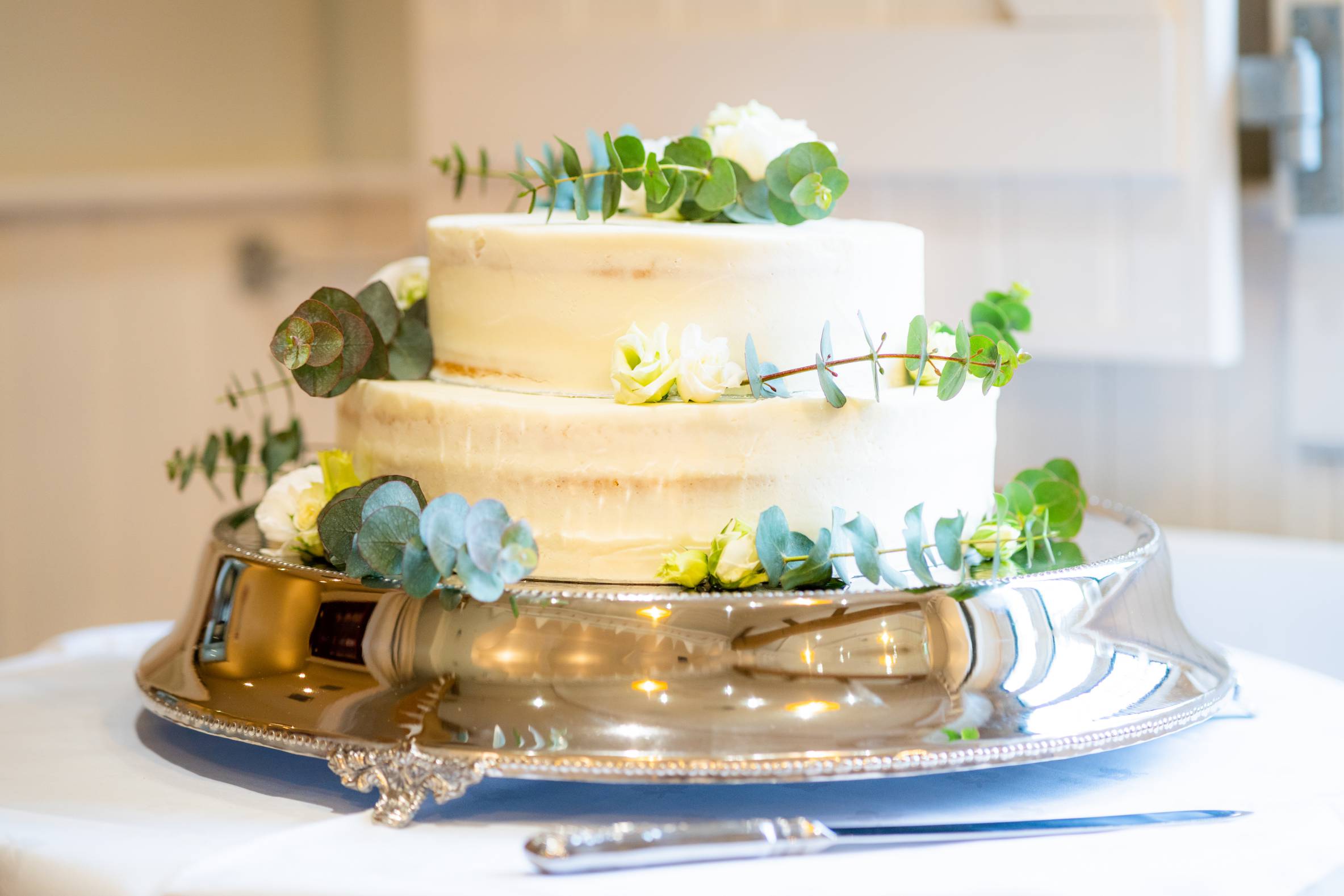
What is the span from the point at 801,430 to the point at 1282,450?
99cm

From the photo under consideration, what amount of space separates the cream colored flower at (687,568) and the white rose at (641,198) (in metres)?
0.23

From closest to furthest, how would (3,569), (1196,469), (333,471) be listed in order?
(333,471)
(1196,469)
(3,569)

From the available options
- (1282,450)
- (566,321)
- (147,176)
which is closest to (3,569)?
(147,176)

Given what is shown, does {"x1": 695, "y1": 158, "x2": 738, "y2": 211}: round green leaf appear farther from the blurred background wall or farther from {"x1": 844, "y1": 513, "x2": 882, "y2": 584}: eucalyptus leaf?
the blurred background wall

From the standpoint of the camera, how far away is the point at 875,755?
661 millimetres

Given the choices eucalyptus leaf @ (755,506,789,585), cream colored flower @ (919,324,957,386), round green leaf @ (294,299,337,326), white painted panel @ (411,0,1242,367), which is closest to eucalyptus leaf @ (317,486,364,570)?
round green leaf @ (294,299,337,326)

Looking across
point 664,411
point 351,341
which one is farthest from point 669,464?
point 351,341

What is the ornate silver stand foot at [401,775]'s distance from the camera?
688 millimetres

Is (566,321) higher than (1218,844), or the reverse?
(566,321)

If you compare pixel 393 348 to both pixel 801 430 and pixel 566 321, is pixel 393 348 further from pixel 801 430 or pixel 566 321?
pixel 801 430

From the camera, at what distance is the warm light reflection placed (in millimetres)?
691

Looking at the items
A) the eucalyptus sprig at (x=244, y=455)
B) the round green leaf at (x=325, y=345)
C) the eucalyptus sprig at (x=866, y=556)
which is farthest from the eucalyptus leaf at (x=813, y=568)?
the eucalyptus sprig at (x=244, y=455)

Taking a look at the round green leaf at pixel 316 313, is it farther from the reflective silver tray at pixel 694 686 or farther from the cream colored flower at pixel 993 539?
the cream colored flower at pixel 993 539

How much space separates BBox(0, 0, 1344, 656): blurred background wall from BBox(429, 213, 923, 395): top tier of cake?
2.29 feet
